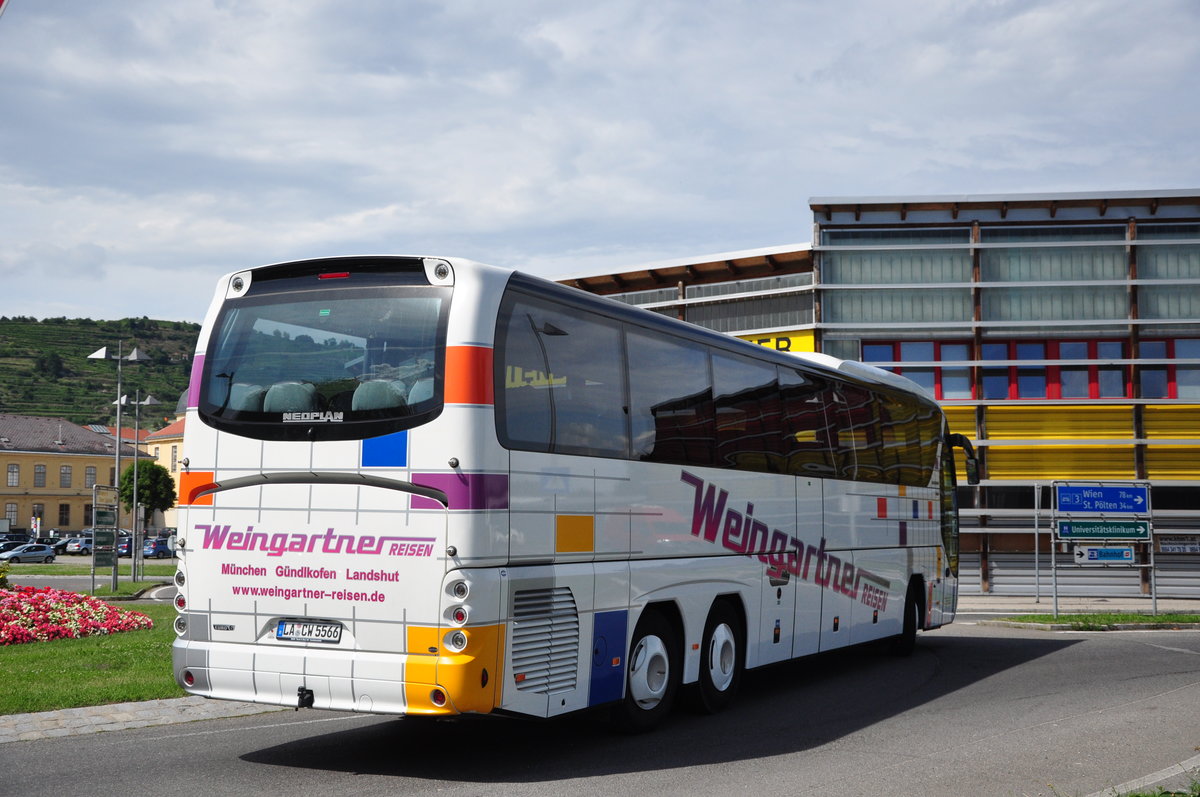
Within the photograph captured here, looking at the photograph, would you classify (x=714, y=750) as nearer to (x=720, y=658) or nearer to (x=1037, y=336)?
(x=720, y=658)

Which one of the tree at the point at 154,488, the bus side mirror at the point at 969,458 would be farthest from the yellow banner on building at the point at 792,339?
the tree at the point at 154,488

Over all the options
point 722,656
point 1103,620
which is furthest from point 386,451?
A: point 1103,620

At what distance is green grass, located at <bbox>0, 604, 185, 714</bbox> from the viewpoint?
10977 mm

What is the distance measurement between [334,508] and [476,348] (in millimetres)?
1445

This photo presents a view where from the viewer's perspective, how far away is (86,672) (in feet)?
41.9

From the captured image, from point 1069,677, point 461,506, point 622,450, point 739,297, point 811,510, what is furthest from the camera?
point 739,297

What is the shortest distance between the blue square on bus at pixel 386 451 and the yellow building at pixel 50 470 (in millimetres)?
96512

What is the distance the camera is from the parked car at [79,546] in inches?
3219

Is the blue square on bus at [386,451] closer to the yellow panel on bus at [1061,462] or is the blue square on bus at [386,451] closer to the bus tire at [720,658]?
the bus tire at [720,658]

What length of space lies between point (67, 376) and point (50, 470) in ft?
225

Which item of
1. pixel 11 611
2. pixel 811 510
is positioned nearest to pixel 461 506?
pixel 811 510

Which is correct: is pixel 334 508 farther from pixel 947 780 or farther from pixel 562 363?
pixel 947 780

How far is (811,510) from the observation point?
512 inches

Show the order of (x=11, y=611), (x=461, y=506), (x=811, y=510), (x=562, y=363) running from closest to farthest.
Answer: (x=461, y=506), (x=562, y=363), (x=811, y=510), (x=11, y=611)
